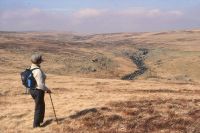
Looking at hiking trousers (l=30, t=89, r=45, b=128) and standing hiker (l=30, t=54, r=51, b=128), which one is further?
hiking trousers (l=30, t=89, r=45, b=128)

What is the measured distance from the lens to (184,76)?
2495 inches

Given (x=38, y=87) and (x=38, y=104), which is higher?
(x=38, y=87)

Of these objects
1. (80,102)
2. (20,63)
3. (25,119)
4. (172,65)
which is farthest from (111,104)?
(172,65)

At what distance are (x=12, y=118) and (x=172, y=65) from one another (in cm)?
6051

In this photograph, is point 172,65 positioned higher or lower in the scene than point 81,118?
lower

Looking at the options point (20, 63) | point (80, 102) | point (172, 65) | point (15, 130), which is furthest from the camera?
point (172, 65)

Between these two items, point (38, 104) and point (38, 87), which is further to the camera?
point (38, 104)

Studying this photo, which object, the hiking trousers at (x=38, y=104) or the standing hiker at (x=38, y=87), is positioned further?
the hiking trousers at (x=38, y=104)

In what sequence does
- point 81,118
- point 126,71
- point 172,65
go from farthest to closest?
point 172,65, point 126,71, point 81,118

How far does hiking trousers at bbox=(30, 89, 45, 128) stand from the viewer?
673 inches

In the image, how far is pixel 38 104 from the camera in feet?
56.7

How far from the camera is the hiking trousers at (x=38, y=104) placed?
673 inches

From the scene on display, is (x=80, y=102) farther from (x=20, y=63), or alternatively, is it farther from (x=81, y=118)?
(x=20, y=63)

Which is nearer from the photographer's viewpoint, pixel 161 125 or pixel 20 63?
pixel 161 125
